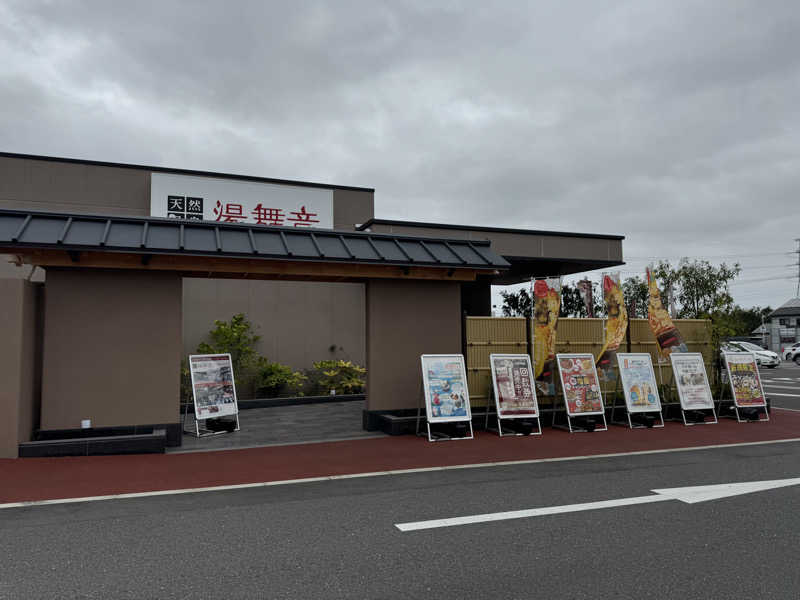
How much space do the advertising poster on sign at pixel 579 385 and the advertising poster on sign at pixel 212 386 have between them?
609 cm

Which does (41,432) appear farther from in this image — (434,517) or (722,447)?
(722,447)

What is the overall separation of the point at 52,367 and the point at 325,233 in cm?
466

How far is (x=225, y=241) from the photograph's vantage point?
8.97 m

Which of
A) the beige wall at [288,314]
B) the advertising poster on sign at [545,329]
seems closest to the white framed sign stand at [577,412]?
the advertising poster on sign at [545,329]

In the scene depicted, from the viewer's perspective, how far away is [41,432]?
825 centimetres

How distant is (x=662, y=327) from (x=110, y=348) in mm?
10392

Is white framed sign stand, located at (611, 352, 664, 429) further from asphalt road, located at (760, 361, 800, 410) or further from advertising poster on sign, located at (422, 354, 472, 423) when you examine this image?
asphalt road, located at (760, 361, 800, 410)

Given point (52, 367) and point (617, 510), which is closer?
point (617, 510)

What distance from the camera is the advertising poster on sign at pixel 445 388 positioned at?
9.52 m

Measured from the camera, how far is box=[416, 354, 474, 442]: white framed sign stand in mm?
9484

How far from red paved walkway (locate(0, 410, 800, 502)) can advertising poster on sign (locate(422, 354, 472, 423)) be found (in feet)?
1.66

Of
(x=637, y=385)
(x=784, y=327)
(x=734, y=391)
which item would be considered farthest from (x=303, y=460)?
(x=784, y=327)

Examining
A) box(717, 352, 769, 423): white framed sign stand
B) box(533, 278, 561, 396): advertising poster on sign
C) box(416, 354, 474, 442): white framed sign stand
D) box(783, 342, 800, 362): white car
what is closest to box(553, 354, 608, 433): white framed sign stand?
box(533, 278, 561, 396): advertising poster on sign

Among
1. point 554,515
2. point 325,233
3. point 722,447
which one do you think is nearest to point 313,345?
point 325,233
